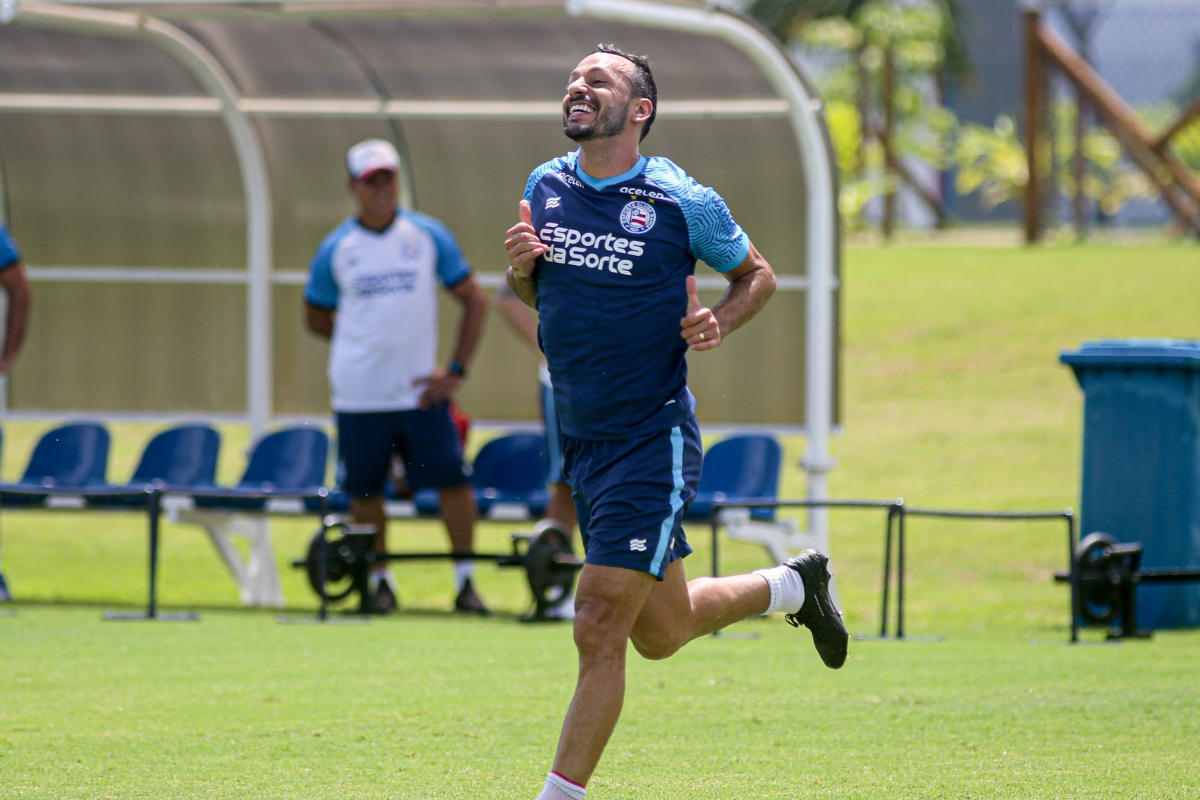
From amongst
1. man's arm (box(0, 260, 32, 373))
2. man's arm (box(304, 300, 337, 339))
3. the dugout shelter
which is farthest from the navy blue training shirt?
man's arm (box(0, 260, 32, 373))

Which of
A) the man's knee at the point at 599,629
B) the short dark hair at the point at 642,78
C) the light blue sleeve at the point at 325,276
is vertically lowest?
the man's knee at the point at 599,629

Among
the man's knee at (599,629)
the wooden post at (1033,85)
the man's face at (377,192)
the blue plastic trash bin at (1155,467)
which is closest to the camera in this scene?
the man's knee at (599,629)

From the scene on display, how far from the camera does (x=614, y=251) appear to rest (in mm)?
4836

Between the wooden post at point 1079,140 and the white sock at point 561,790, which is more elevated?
the wooden post at point 1079,140

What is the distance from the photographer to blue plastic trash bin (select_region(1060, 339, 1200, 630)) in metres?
8.95

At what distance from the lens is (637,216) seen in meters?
4.87

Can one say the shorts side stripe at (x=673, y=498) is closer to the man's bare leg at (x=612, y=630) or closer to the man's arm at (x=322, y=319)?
the man's bare leg at (x=612, y=630)

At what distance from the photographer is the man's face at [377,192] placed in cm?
930

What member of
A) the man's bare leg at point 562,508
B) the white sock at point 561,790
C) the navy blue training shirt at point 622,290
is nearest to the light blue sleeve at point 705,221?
the navy blue training shirt at point 622,290

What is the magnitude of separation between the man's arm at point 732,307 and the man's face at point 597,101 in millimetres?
494

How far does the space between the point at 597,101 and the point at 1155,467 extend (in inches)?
202

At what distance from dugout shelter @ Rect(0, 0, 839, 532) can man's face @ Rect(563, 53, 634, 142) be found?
5.27 meters

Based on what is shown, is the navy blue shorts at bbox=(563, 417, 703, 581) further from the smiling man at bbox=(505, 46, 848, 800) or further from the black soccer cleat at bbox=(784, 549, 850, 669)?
the black soccer cleat at bbox=(784, 549, 850, 669)

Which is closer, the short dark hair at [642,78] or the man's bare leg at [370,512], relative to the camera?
the short dark hair at [642,78]
